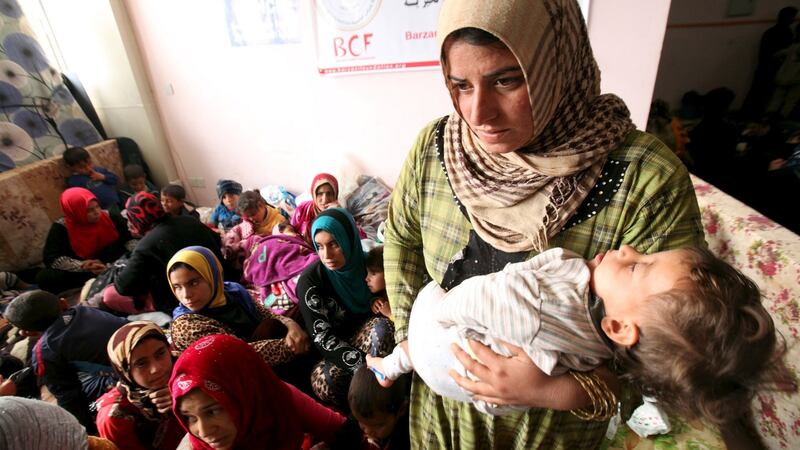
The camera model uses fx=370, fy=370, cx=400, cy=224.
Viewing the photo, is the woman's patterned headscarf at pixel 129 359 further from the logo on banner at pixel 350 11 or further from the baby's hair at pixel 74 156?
the baby's hair at pixel 74 156

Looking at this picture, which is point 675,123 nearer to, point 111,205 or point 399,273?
point 399,273

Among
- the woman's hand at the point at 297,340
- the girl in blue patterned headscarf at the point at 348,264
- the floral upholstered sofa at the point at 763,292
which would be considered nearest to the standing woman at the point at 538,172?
the floral upholstered sofa at the point at 763,292

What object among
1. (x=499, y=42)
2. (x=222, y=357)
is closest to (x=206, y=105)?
(x=222, y=357)

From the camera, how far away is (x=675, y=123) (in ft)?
12.5

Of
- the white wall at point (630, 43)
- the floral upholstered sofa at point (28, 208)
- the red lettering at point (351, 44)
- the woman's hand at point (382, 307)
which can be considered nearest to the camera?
the woman's hand at point (382, 307)

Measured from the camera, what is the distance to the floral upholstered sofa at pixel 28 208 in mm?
3162

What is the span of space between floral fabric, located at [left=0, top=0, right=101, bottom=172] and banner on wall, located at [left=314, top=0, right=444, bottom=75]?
2.96 metres

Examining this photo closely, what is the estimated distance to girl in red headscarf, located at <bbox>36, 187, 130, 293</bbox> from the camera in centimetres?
297

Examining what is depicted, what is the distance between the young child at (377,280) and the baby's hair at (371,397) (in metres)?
0.52

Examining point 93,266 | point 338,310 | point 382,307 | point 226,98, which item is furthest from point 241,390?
point 226,98

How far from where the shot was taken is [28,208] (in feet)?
10.8

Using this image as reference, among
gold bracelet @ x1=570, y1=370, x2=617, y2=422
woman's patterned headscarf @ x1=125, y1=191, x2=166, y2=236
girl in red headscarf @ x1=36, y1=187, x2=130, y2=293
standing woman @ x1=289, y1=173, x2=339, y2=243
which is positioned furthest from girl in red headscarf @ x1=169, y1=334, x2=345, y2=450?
girl in red headscarf @ x1=36, y1=187, x2=130, y2=293

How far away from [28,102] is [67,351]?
10.4ft

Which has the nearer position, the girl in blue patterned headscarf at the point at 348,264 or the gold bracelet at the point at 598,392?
the gold bracelet at the point at 598,392
